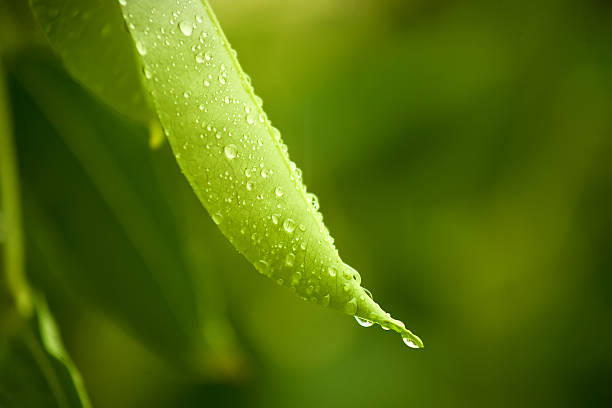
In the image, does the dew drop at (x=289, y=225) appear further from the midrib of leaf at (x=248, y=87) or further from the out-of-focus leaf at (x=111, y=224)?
the out-of-focus leaf at (x=111, y=224)

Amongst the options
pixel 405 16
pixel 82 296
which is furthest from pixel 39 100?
pixel 405 16

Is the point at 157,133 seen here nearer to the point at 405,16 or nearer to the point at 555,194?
the point at 405,16

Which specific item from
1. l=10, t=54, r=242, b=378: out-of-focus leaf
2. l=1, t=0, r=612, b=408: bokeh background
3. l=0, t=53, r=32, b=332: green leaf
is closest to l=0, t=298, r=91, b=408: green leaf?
l=0, t=53, r=32, b=332: green leaf

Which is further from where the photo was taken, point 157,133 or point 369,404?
point 369,404

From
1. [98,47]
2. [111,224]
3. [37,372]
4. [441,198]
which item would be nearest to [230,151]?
[98,47]

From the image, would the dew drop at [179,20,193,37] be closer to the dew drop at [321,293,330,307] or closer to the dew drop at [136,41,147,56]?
the dew drop at [136,41,147,56]
